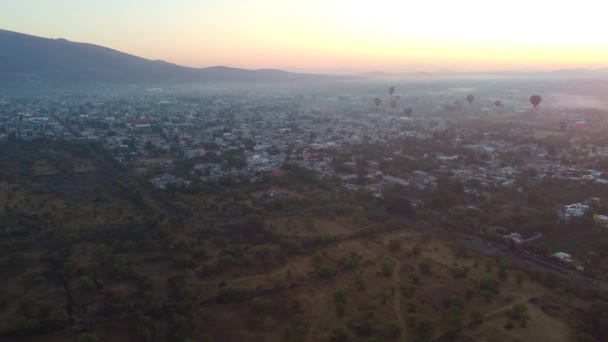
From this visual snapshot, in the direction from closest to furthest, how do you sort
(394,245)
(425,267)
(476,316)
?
(476,316) < (425,267) < (394,245)

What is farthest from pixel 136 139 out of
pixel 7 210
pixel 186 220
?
pixel 186 220

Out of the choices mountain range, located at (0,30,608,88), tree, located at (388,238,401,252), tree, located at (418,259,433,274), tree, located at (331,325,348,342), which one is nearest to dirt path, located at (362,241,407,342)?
tree, located at (388,238,401,252)

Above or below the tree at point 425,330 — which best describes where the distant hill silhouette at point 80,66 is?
above

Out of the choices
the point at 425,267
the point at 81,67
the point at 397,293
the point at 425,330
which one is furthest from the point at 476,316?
the point at 81,67

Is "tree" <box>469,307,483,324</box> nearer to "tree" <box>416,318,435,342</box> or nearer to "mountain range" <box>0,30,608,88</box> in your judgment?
"tree" <box>416,318,435,342</box>

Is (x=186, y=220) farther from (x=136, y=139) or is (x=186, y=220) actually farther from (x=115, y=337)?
(x=136, y=139)

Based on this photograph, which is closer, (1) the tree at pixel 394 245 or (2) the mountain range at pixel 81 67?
(1) the tree at pixel 394 245

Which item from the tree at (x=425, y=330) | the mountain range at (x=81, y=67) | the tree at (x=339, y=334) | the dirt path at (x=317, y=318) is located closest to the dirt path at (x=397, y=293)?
the tree at (x=425, y=330)

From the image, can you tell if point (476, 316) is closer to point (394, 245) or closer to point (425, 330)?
point (425, 330)

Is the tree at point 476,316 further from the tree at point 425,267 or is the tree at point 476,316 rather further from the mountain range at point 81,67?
the mountain range at point 81,67
